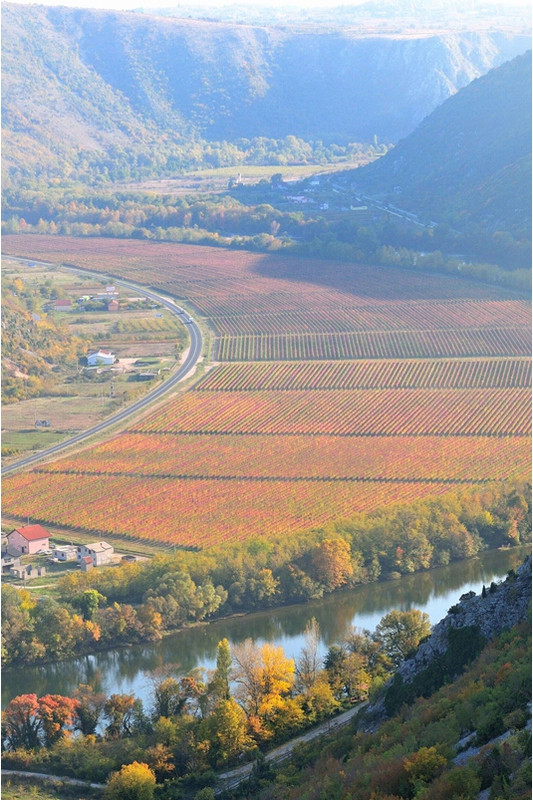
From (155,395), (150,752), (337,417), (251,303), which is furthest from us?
(251,303)

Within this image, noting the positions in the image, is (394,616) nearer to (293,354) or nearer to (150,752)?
(150,752)

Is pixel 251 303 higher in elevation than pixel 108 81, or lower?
lower

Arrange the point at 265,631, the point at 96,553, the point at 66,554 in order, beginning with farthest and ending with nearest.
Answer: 1. the point at 66,554
2. the point at 96,553
3. the point at 265,631

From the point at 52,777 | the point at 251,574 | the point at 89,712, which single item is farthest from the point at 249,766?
the point at 251,574

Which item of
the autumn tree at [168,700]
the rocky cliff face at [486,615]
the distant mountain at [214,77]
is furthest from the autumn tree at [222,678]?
the distant mountain at [214,77]

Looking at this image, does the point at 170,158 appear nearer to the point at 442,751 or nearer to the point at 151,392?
the point at 151,392

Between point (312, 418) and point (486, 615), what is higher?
point (312, 418)

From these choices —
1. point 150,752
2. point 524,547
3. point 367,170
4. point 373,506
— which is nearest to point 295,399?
point 373,506

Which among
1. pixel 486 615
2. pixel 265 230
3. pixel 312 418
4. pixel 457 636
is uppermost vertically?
pixel 265 230
